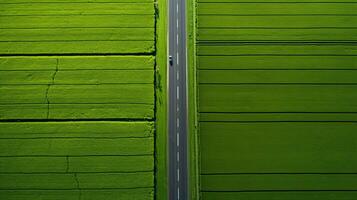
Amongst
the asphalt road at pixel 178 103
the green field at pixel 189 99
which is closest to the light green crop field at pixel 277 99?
the green field at pixel 189 99

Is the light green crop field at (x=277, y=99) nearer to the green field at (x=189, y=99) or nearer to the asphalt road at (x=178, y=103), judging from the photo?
the green field at (x=189, y=99)

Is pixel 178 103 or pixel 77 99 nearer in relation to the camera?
pixel 77 99

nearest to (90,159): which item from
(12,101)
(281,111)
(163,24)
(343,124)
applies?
(12,101)

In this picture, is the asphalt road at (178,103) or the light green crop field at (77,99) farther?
the asphalt road at (178,103)

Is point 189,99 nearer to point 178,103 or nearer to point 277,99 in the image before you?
point 178,103

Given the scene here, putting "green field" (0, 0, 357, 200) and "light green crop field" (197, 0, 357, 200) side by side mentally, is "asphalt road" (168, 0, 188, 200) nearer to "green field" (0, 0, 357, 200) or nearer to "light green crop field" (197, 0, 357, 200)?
"green field" (0, 0, 357, 200)

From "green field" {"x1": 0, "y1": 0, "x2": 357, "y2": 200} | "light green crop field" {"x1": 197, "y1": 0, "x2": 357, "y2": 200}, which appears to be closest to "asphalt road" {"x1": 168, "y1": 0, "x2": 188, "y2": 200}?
"green field" {"x1": 0, "y1": 0, "x2": 357, "y2": 200}

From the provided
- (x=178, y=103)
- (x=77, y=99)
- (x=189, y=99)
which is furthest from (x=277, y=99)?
(x=77, y=99)
